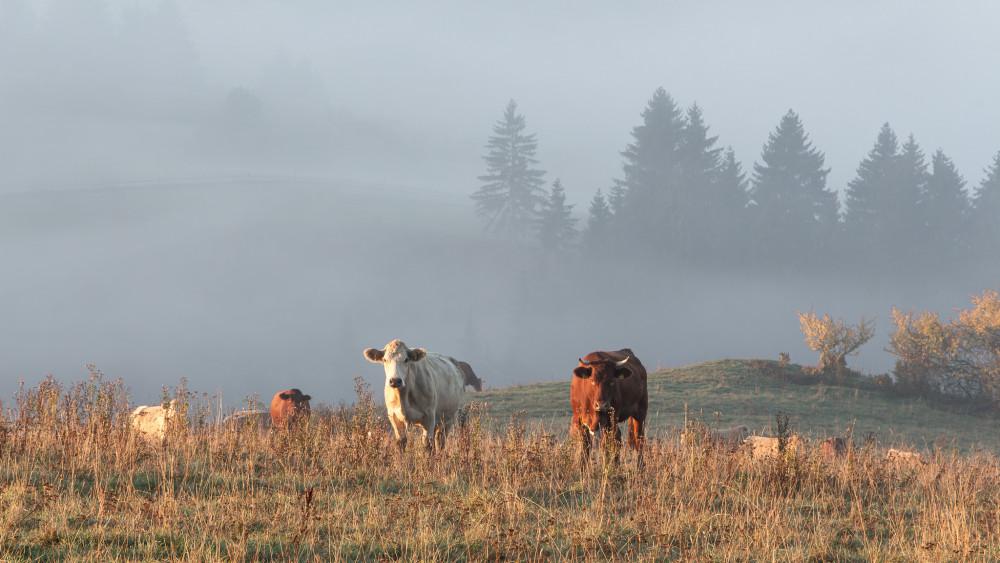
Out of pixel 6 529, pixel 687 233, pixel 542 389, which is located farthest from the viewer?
pixel 687 233

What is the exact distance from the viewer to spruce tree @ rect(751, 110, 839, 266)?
72.0m

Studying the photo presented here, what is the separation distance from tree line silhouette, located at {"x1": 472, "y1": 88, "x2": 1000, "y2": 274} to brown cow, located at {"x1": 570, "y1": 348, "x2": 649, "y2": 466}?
2417 inches

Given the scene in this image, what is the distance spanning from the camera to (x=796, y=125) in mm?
76312

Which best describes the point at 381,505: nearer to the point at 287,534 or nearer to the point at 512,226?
the point at 287,534

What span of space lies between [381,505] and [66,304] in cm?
7771

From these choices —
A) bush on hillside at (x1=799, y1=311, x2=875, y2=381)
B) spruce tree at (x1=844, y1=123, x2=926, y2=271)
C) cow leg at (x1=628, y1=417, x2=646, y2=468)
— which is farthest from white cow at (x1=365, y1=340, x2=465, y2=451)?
spruce tree at (x1=844, y1=123, x2=926, y2=271)

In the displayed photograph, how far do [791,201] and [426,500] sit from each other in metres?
74.4

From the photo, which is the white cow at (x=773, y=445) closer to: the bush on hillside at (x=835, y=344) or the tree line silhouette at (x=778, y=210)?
the bush on hillside at (x=835, y=344)

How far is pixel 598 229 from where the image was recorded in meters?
73.1

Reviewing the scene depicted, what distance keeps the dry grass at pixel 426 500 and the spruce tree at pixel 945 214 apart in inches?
2789

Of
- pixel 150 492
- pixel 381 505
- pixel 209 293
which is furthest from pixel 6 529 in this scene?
pixel 209 293

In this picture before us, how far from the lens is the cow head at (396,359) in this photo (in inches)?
401

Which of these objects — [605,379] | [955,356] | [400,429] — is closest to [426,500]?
[605,379]

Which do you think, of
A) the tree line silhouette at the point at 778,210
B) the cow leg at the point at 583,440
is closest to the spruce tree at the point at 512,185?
the tree line silhouette at the point at 778,210
